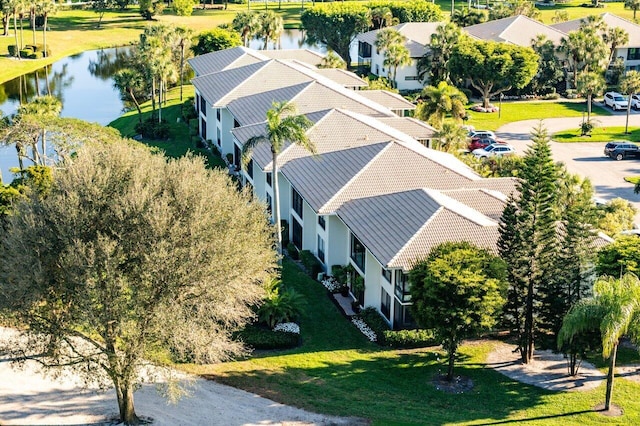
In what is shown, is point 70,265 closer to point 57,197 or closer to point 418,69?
point 57,197

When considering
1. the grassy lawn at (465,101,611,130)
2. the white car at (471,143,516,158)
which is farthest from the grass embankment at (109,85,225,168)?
the grassy lawn at (465,101,611,130)

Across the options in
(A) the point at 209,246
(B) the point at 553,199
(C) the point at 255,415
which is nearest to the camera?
(A) the point at 209,246

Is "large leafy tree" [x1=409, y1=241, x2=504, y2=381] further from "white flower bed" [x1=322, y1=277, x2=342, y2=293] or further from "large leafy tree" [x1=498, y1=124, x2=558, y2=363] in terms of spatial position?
"white flower bed" [x1=322, y1=277, x2=342, y2=293]

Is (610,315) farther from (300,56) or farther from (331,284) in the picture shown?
(300,56)

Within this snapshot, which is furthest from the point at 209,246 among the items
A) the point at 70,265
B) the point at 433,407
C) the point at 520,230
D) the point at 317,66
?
the point at 317,66

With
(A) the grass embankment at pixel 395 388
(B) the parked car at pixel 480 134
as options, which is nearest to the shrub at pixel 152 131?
(B) the parked car at pixel 480 134

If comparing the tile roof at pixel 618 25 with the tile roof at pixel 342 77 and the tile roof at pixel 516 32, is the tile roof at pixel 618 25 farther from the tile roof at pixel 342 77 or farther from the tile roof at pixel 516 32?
the tile roof at pixel 342 77
